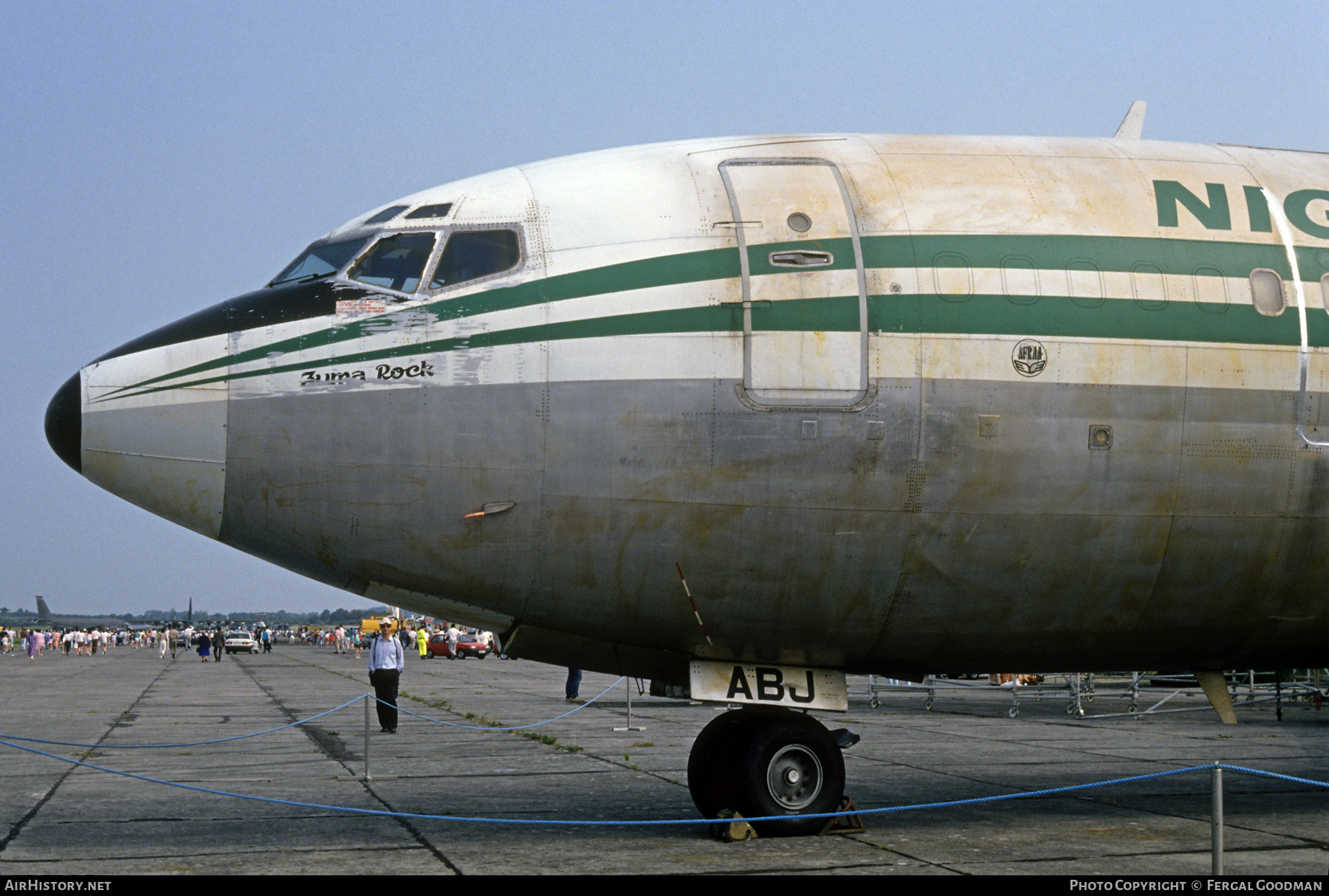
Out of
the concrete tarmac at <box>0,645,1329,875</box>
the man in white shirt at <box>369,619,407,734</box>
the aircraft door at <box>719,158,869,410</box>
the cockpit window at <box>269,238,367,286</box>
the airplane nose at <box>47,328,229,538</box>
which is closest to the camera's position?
the airplane nose at <box>47,328,229,538</box>

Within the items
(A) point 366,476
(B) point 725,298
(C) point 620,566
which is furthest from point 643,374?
(A) point 366,476

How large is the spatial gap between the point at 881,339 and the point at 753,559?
1829 millimetres

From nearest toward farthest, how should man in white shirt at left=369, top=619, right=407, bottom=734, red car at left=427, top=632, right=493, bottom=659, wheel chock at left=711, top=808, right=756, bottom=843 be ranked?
1. wheel chock at left=711, top=808, right=756, bottom=843
2. man in white shirt at left=369, top=619, right=407, bottom=734
3. red car at left=427, top=632, right=493, bottom=659

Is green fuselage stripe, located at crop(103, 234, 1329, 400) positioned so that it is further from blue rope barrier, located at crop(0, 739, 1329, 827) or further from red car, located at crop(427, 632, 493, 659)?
red car, located at crop(427, 632, 493, 659)

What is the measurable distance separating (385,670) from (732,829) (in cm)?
1291

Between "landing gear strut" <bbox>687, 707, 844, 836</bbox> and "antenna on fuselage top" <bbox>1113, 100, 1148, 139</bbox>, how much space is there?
20.0 feet

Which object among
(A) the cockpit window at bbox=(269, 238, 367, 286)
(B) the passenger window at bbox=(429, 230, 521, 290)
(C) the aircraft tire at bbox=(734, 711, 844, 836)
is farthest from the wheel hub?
(A) the cockpit window at bbox=(269, 238, 367, 286)

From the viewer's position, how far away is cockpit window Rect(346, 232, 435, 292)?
955cm

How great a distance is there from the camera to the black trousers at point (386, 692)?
21506 mm

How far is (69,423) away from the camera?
927 centimetres

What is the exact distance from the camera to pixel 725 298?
930cm

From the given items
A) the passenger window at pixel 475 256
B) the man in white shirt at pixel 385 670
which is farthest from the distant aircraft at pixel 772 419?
the man in white shirt at pixel 385 670

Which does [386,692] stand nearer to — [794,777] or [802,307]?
[794,777]

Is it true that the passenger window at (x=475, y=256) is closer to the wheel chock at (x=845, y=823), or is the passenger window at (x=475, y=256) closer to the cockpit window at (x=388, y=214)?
the cockpit window at (x=388, y=214)
